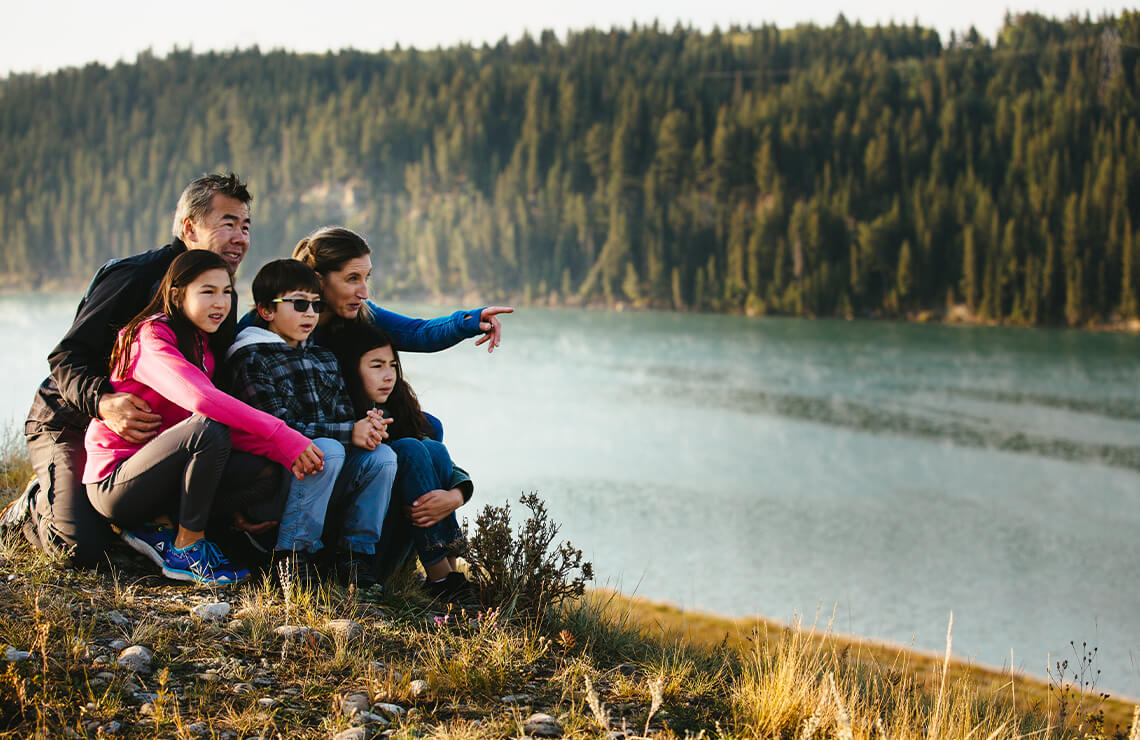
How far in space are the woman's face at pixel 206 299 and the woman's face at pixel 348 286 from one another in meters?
0.65

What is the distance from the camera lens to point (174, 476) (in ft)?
12.8

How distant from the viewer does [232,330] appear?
4.42m

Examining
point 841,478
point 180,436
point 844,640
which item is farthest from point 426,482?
point 841,478

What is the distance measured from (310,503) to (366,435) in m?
0.39

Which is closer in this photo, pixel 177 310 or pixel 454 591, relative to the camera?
pixel 177 310

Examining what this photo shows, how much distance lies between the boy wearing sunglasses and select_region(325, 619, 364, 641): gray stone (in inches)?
14.9

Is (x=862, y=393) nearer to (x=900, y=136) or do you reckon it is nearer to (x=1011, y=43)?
(x=900, y=136)

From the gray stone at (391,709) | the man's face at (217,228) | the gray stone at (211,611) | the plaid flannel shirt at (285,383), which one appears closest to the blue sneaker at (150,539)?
the gray stone at (211,611)

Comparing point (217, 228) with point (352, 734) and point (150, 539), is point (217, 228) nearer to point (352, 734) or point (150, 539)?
point (150, 539)

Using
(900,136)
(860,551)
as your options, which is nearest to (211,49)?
(900,136)

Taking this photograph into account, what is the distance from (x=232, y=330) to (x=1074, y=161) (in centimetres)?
11532

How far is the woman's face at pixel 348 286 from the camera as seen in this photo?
185 inches

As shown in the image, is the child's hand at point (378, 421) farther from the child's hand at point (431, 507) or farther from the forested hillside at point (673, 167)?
the forested hillside at point (673, 167)

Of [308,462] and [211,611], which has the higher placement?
[308,462]
